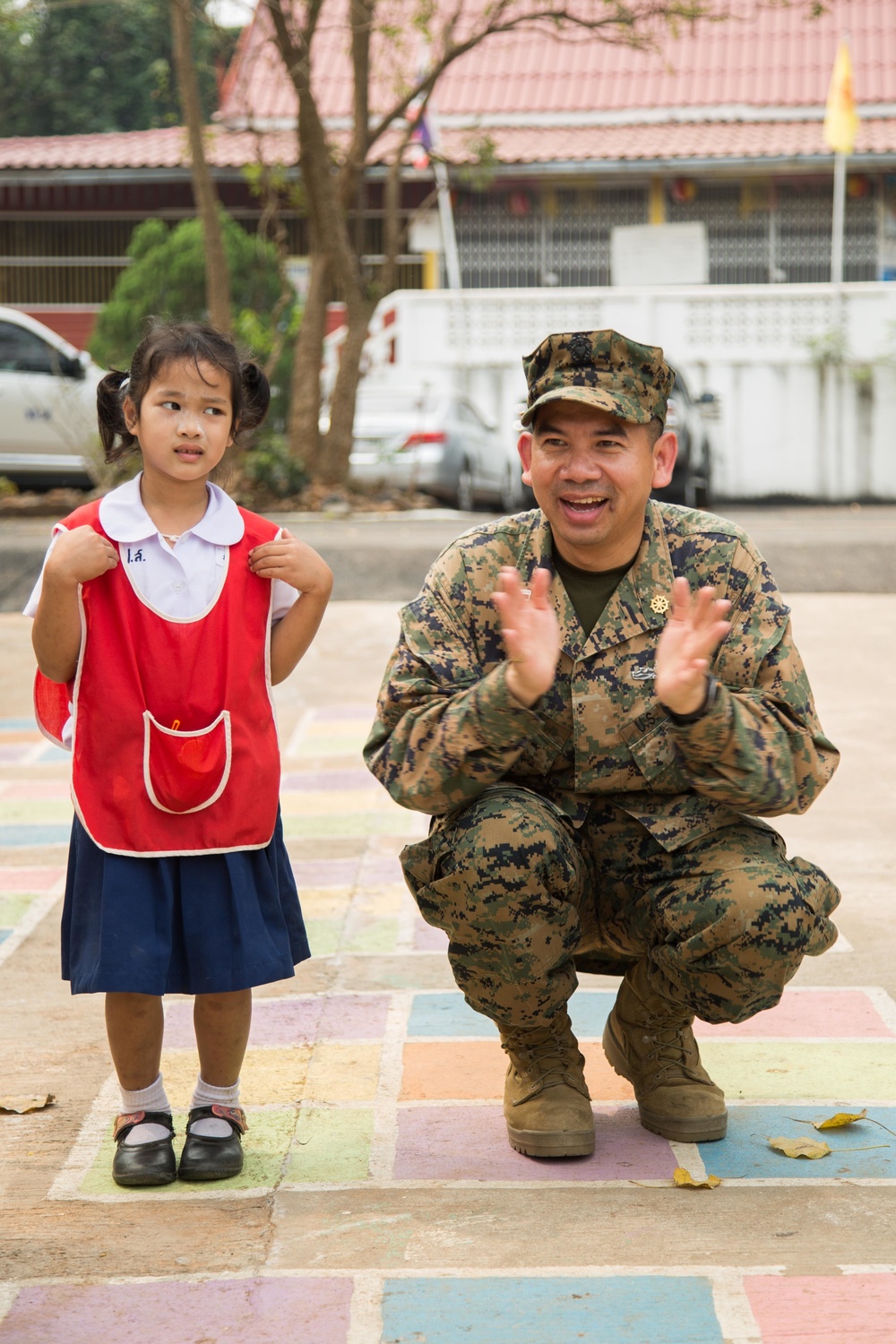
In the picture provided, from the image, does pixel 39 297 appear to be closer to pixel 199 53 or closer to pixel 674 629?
pixel 199 53

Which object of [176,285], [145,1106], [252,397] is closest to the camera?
[145,1106]

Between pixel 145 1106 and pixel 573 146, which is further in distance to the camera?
pixel 573 146

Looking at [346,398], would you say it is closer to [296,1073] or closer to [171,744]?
[296,1073]

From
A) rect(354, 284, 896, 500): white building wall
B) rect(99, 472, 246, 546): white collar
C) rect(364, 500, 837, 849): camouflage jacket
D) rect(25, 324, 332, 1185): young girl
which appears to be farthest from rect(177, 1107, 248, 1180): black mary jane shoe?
rect(354, 284, 896, 500): white building wall

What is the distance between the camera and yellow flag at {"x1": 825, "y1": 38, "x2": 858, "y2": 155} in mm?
17234

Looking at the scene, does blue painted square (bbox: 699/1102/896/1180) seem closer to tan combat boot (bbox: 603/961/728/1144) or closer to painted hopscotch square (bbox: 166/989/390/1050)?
tan combat boot (bbox: 603/961/728/1144)

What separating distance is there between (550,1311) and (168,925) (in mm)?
831

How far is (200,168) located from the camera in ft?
37.9

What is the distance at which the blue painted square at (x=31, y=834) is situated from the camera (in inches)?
180

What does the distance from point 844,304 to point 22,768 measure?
45.3 feet

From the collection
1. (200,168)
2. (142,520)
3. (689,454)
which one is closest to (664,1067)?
(142,520)

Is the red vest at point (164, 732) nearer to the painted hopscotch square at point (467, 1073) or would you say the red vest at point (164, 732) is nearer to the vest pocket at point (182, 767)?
the vest pocket at point (182, 767)

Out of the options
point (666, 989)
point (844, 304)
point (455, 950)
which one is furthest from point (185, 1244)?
point (844, 304)

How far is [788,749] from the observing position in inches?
99.0
